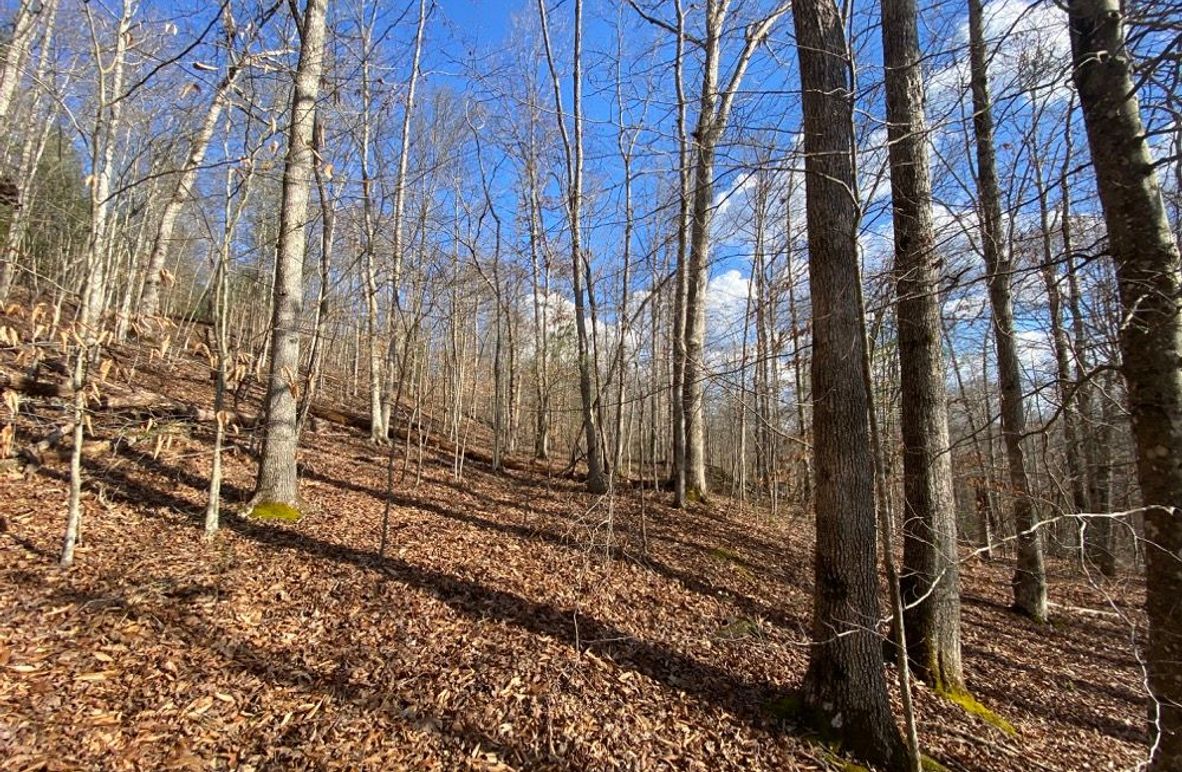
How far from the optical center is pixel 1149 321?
2.27 metres

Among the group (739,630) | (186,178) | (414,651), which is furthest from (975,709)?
(186,178)

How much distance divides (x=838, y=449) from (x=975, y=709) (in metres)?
2.54

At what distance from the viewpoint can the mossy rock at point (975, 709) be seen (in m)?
3.80

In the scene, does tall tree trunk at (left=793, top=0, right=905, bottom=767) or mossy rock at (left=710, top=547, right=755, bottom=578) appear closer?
tall tree trunk at (left=793, top=0, right=905, bottom=767)

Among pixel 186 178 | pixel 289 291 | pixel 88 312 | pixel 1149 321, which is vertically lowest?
pixel 1149 321

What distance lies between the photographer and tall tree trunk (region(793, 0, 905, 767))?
3.16m

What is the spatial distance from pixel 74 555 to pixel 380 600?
227 cm

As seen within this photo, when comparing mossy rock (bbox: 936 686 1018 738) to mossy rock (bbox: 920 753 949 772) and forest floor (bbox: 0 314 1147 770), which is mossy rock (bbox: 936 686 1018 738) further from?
mossy rock (bbox: 920 753 949 772)

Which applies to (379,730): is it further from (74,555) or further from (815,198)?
(815,198)

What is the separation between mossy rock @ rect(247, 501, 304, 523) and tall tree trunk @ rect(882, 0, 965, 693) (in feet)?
18.8

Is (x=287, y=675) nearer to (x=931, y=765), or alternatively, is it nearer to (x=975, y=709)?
(x=931, y=765)

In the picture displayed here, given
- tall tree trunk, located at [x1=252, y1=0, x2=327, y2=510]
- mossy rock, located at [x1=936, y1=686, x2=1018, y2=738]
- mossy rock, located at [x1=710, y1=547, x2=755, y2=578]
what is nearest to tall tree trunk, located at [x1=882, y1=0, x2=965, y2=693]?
mossy rock, located at [x1=936, y1=686, x2=1018, y2=738]

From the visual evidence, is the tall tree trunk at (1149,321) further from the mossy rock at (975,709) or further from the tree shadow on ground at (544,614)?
the tree shadow on ground at (544,614)

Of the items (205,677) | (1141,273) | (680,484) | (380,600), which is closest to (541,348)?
(680,484)
